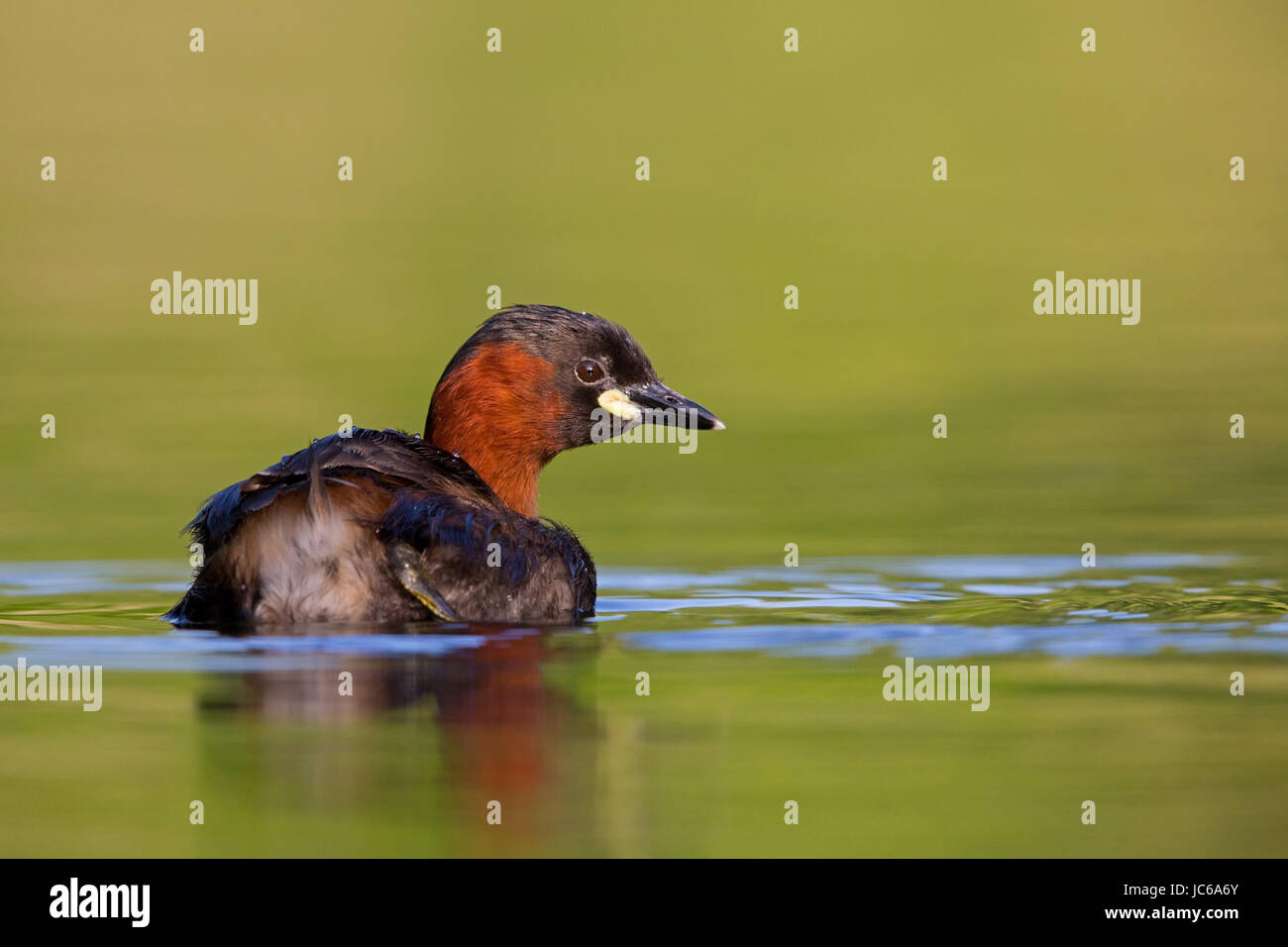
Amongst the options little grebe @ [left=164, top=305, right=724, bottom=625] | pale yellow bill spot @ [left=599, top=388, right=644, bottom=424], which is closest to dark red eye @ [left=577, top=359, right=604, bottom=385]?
pale yellow bill spot @ [left=599, top=388, right=644, bottom=424]

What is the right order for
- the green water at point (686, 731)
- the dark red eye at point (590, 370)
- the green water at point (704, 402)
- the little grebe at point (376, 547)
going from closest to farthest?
the green water at point (686, 731), the green water at point (704, 402), the little grebe at point (376, 547), the dark red eye at point (590, 370)

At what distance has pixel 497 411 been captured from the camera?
9.15m

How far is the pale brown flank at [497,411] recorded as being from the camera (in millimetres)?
9109

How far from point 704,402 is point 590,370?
4.67 metres

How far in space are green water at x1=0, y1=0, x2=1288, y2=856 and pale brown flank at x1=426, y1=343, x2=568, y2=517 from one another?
73 centimetres

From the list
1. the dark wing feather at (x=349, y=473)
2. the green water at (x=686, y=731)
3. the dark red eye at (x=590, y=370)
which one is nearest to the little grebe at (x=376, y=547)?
the dark wing feather at (x=349, y=473)

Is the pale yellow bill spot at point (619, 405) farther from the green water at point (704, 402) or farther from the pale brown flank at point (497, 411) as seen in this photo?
the green water at point (704, 402)

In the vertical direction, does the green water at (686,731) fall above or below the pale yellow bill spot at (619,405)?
below

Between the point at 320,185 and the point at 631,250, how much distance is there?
3.95m

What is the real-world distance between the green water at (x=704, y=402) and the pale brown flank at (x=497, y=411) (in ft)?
2.39

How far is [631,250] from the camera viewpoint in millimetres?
18438

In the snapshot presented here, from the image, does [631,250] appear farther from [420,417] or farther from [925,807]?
[925,807]

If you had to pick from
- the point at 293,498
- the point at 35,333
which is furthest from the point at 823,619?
the point at 35,333

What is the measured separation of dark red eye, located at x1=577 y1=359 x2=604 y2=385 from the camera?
30.6 feet
